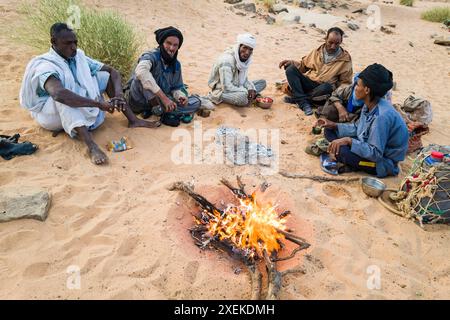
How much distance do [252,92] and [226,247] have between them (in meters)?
2.80

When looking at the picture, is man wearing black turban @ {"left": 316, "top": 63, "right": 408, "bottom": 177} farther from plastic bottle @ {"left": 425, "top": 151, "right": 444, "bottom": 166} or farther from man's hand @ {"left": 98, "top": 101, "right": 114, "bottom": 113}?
man's hand @ {"left": 98, "top": 101, "right": 114, "bottom": 113}

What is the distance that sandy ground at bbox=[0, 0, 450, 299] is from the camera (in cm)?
238

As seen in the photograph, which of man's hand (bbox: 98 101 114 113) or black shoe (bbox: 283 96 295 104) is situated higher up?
man's hand (bbox: 98 101 114 113)

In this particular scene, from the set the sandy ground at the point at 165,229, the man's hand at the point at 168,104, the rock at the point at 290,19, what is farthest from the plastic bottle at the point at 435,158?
the rock at the point at 290,19

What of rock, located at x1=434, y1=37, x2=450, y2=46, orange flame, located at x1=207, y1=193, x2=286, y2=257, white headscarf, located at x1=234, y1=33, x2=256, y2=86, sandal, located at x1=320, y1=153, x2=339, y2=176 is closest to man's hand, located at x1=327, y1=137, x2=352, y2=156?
sandal, located at x1=320, y1=153, x2=339, y2=176

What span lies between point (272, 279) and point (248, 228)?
1.55ft

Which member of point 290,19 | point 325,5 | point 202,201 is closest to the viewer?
point 202,201

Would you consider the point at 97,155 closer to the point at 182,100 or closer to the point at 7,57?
the point at 182,100

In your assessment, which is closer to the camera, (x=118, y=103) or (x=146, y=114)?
(x=118, y=103)

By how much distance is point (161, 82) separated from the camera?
4.34 metres

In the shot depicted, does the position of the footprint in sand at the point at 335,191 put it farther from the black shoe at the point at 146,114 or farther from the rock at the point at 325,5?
the rock at the point at 325,5

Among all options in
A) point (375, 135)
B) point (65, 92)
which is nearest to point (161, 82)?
point (65, 92)

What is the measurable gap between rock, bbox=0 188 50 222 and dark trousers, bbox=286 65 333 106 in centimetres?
364
